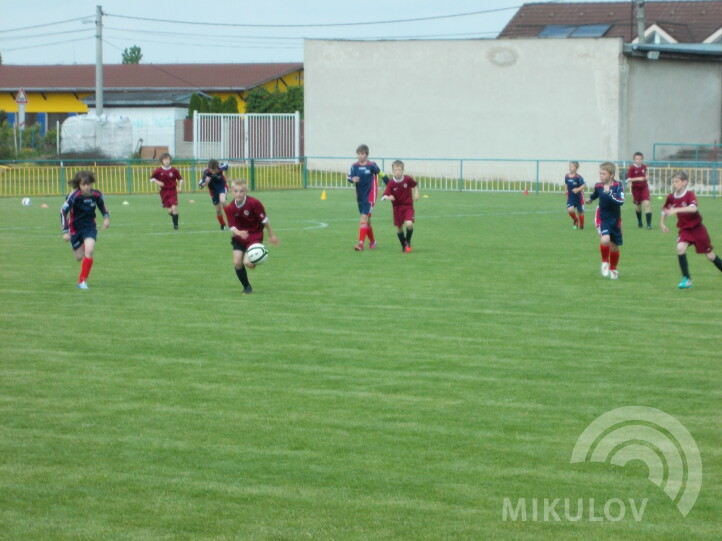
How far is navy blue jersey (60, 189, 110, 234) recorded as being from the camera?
50.3 feet

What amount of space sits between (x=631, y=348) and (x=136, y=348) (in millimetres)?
5034

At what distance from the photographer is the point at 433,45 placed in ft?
162

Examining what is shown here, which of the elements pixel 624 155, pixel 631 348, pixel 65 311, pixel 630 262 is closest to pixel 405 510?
pixel 631 348

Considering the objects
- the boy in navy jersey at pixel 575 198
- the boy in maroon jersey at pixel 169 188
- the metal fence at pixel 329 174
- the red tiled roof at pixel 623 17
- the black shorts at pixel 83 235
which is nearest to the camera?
the black shorts at pixel 83 235

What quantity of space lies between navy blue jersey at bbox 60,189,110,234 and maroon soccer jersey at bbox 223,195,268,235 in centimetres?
196

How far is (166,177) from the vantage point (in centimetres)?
2562

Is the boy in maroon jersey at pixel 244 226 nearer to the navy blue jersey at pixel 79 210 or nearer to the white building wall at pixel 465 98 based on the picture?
the navy blue jersey at pixel 79 210

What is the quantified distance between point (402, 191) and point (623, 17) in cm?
5964

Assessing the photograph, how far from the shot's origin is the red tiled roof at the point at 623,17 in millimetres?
68875

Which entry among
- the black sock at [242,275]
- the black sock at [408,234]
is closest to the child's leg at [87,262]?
the black sock at [242,275]

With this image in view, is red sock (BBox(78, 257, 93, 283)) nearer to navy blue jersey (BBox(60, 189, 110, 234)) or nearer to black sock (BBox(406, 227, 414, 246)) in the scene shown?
navy blue jersey (BBox(60, 189, 110, 234))

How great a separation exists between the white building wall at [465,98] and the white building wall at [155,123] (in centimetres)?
1214

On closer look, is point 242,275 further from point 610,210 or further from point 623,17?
point 623,17

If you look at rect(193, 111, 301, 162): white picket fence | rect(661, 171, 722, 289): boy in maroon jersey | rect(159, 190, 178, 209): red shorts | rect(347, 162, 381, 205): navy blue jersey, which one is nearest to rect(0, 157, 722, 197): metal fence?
rect(193, 111, 301, 162): white picket fence
